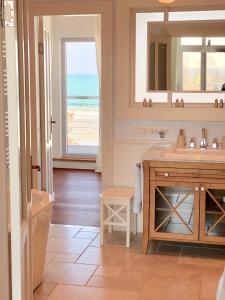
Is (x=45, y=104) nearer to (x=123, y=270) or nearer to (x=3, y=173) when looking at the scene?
(x=123, y=270)

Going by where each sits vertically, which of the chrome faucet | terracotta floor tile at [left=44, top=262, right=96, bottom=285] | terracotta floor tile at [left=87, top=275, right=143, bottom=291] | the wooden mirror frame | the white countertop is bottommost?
terracotta floor tile at [left=87, top=275, right=143, bottom=291]

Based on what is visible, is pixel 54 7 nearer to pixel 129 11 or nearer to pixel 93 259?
pixel 129 11

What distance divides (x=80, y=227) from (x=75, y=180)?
244cm

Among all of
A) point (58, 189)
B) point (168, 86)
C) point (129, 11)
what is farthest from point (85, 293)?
point (58, 189)

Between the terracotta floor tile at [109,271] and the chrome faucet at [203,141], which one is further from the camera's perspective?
the chrome faucet at [203,141]

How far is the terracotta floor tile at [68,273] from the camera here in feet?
12.0

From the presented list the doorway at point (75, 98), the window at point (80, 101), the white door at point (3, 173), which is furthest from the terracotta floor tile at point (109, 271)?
the window at point (80, 101)

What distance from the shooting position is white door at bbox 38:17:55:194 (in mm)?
5148

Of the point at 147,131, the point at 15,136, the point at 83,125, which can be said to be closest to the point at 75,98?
the point at 83,125

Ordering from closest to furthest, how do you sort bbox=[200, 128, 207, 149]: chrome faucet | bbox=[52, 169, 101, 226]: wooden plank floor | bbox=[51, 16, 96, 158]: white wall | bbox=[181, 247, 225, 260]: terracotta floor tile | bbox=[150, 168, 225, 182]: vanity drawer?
bbox=[150, 168, 225, 182]: vanity drawer < bbox=[181, 247, 225, 260]: terracotta floor tile < bbox=[200, 128, 207, 149]: chrome faucet < bbox=[52, 169, 101, 226]: wooden plank floor < bbox=[51, 16, 96, 158]: white wall

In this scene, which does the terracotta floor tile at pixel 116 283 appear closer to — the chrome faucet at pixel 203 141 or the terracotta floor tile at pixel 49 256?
the terracotta floor tile at pixel 49 256

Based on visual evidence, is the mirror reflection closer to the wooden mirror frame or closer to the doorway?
the wooden mirror frame

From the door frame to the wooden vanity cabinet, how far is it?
806mm

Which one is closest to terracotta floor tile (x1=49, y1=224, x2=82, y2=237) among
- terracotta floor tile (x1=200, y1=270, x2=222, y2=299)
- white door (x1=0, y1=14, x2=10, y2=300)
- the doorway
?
terracotta floor tile (x1=200, y1=270, x2=222, y2=299)
